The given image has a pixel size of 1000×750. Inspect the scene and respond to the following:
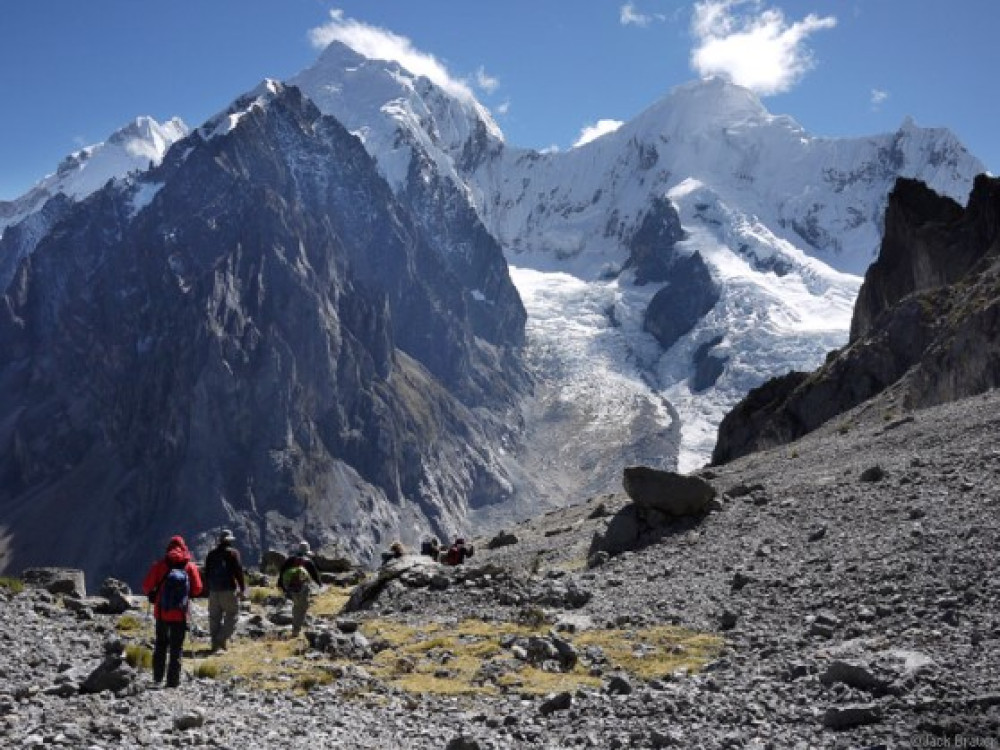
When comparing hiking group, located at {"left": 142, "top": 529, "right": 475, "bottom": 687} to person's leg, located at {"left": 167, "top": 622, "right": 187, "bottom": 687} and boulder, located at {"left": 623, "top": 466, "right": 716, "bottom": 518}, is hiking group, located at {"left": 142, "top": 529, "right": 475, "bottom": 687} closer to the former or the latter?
person's leg, located at {"left": 167, "top": 622, "right": 187, "bottom": 687}

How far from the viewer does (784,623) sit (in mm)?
21812

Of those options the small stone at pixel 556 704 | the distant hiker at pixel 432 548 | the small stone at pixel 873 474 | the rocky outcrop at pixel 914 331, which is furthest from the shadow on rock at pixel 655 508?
the rocky outcrop at pixel 914 331

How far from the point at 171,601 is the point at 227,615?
556 centimetres

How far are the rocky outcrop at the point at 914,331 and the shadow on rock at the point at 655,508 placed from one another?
114 feet

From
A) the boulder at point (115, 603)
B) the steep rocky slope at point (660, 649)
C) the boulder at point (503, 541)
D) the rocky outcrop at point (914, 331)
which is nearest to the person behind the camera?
the steep rocky slope at point (660, 649)

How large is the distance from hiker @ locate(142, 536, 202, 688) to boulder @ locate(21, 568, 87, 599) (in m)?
12.9

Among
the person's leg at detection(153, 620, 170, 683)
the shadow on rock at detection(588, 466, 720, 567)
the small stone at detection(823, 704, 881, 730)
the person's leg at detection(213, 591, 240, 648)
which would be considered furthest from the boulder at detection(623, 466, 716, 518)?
the small stone at detection(823, 704, 881, 730)

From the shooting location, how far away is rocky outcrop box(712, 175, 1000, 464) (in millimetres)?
69438

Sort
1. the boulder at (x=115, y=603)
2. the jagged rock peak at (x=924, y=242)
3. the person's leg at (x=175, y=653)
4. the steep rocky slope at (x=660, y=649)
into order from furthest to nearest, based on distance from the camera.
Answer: the jagged rock peak at (x=924, y=242), the boulder at (x=115, y=603), the person's leg at (x=175, y=653), the steep rocky slope at (x=660, y=649)

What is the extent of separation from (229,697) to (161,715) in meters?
2.55

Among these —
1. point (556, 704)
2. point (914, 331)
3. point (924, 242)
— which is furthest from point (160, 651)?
point (924, 242)

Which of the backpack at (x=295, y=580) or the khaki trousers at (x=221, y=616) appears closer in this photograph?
the khaki trousers at (x=221, y=616)

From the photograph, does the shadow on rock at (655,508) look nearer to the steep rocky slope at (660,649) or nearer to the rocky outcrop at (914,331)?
the steep rocky slope at (660,649)

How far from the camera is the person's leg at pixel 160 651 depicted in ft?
66.9
